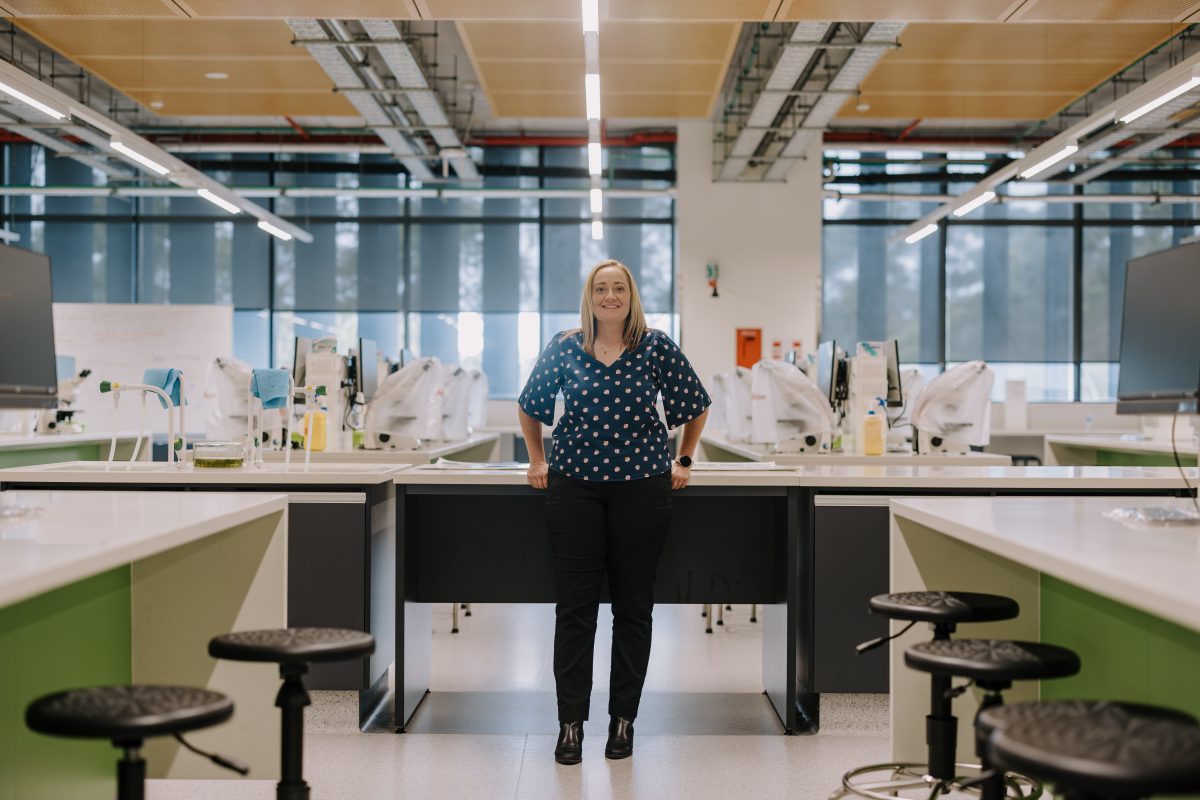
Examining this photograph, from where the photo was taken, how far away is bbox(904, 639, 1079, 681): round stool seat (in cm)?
167

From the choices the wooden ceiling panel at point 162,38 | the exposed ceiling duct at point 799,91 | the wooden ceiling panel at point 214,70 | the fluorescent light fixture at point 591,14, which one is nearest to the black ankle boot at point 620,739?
the fluorescent light fixture at point 591,14

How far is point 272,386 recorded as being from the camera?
356cm

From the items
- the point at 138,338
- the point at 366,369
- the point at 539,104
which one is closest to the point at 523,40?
the point at 539,104

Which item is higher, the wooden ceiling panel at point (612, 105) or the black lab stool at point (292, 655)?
the wooden ceiling panel at point (612, 105)

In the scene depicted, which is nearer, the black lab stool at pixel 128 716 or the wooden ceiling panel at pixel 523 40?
the black lab stool at pixel 128 716

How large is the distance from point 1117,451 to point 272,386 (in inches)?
204

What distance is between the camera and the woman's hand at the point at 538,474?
124 inches

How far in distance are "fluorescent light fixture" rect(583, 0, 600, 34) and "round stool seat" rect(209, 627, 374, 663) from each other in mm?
3357

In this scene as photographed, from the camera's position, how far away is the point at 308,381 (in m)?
5.11

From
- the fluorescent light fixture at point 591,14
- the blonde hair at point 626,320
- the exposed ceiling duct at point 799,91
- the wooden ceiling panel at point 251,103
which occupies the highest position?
the wooden ceiling panel at point 251,103

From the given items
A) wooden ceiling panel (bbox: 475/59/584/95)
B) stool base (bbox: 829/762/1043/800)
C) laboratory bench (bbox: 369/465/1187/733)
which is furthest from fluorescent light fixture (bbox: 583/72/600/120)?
stool base (bbox: 829/762/1043/800)

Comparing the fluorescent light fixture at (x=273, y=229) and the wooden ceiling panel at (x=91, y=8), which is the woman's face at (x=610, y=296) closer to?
the wooden ceiling panel at (x=91, y=8)

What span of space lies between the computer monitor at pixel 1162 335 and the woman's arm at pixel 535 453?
1.28 meters

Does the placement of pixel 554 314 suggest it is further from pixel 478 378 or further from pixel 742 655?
pixel 742 655
